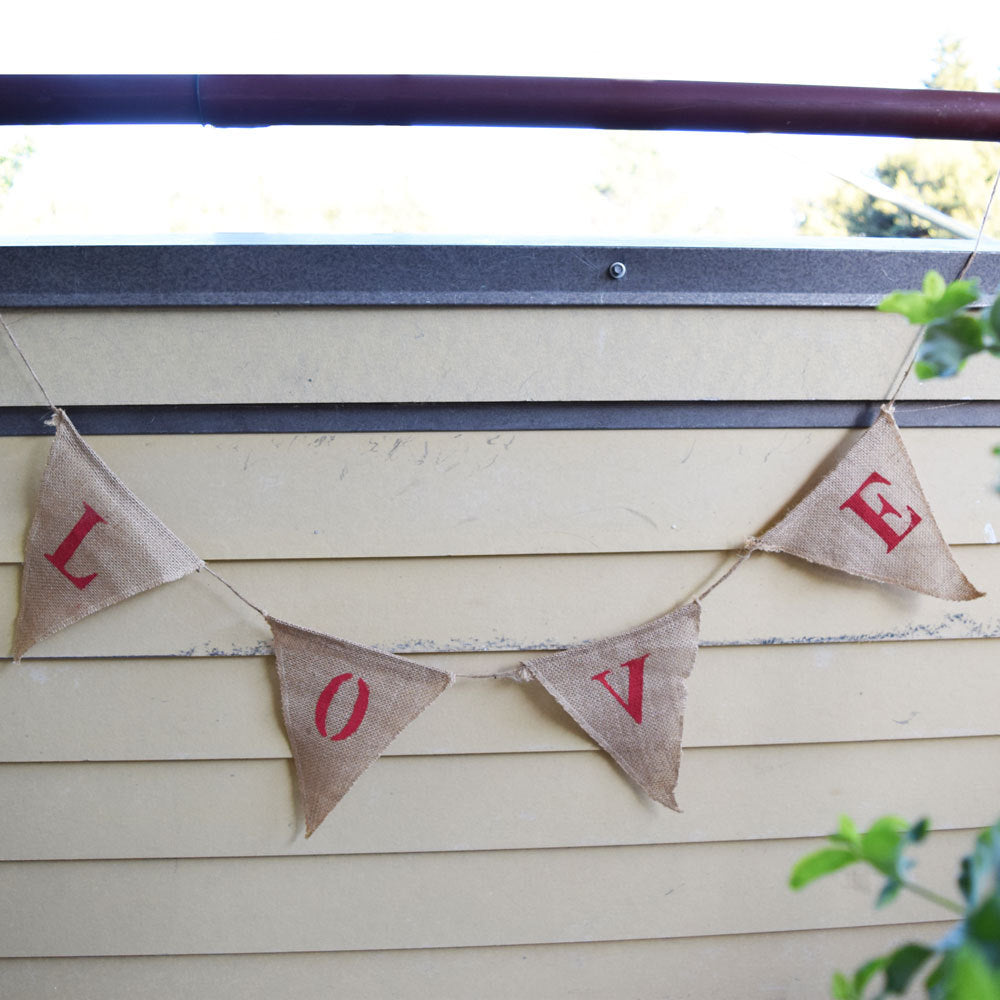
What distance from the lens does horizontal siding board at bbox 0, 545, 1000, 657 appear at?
1.14 metres

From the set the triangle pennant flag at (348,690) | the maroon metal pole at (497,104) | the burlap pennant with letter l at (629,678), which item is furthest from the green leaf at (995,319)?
the triangle pennant flag at (348,690)

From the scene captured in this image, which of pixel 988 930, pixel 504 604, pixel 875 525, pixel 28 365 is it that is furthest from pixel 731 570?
pixel 28 365

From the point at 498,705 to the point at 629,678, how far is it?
0.19 meters

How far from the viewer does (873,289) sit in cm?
112

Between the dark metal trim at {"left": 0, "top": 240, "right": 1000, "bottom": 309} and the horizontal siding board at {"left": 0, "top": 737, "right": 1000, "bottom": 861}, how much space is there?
632 millimetres

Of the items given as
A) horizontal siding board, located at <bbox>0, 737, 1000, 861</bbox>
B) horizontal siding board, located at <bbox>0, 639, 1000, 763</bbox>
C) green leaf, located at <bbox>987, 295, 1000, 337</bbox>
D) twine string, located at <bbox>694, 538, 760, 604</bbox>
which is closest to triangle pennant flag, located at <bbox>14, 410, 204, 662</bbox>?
horizontal siding board, located at <bbox>0, 639, 1000, 763</bbox>

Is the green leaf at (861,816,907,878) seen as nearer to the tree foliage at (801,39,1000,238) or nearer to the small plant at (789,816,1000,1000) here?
the small plant at (789,816,1000,1000)

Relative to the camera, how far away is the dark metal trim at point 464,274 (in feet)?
3.41

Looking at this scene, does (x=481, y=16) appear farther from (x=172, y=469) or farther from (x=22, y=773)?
(x=22, y=773)

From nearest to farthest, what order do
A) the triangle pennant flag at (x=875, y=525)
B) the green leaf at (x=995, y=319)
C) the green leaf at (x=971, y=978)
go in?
the green leaf at (x=971, y=978)
the green leaf at (x=995, y=319)
the triangle pennant flag at (x=875, y=525)

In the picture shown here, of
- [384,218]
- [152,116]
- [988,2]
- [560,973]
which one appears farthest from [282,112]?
[988,2]

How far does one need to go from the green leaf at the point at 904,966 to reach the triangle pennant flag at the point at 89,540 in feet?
2.91

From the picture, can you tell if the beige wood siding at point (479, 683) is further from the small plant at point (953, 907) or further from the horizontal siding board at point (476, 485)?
the small plant at point (953, 907)

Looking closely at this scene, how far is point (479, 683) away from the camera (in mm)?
1191
